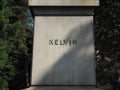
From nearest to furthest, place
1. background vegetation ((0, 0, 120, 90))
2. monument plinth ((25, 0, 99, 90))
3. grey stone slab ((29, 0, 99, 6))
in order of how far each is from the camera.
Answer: monument plinth ((25, 0, 99, 90)) → grey stone slab ((29, 0, 99, 6)) → background vegetation ((0, 0, 120, 90))

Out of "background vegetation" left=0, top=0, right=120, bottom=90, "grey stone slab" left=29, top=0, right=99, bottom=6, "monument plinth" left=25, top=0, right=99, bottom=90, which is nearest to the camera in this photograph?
"monument plinth" left=25, top=0, right=99, bottom=90

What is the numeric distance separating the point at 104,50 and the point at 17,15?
1082cm

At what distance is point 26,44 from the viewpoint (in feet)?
100

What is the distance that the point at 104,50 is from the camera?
23.3 m

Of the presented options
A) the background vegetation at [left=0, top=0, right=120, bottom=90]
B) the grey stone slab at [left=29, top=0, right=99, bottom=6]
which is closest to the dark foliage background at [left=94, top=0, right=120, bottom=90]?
the background vegetation at [left=0, top=0, right=120, bottom=90]

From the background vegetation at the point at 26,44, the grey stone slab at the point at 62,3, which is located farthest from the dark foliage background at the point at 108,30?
the grey stone slab at the point at 62,3

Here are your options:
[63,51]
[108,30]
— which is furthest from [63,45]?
[108,30]

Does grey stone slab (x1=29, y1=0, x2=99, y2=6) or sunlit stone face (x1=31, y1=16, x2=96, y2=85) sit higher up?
grey stone slab (x1=29, y1=0, x2=99, y2=6)

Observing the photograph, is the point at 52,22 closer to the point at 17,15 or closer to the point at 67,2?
the point at 67,2

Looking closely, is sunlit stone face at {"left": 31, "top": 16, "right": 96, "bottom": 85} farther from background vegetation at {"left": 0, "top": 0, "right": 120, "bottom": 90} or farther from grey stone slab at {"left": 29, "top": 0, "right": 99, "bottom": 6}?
background vegetation at {"left": 0, "top": 0, "right": 120, "bottom": 90}

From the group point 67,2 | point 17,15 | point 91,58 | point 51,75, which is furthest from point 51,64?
point 17,15

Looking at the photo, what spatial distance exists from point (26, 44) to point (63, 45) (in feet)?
75.4

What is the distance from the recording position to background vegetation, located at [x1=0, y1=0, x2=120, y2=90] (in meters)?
21.8

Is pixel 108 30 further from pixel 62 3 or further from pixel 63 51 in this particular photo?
pixel 63 51
